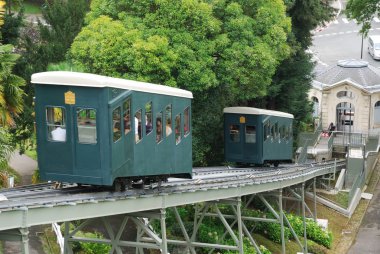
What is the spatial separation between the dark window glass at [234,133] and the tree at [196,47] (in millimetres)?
1473

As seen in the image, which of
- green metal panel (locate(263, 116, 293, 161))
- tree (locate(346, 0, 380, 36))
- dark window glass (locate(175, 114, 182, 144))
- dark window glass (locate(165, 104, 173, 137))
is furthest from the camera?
tree (locate(346, 0, 380, 36))

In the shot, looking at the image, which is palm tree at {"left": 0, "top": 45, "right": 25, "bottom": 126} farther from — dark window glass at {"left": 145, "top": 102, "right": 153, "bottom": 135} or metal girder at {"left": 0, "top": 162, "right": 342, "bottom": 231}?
metal girder at {"left": 0, "top": 162, "right": 342, "bottom": 231}

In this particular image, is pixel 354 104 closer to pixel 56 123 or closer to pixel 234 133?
pixel 234 133

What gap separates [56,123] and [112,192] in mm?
2112

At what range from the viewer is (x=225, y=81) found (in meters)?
30.4

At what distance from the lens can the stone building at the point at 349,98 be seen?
4841cm

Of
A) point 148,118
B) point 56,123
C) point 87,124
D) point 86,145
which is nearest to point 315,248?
point 148,118

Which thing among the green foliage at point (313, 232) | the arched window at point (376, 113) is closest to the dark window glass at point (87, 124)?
the green foliage at point (313, 232)

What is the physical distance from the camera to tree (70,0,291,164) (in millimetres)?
27922

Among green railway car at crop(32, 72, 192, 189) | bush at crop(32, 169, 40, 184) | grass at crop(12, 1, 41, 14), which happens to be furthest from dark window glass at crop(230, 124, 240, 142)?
grass at crop(12, 1, 41, 14)

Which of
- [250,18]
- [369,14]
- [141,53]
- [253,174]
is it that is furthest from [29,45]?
[369,14]

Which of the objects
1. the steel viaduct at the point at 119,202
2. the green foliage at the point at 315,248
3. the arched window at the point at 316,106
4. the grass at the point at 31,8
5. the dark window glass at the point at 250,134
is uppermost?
the grass at the point at 31,8

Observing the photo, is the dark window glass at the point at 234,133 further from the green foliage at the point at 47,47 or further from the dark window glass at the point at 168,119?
the dark window glass at the point at 168,119

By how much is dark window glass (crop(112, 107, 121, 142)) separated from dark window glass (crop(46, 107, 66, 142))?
1.09 meters
